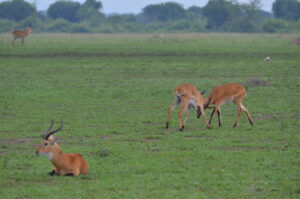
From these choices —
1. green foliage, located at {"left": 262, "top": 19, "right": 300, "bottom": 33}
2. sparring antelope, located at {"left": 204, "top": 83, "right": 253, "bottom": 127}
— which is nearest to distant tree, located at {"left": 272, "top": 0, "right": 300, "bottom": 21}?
green foliage, located at {"left": 262, "top": 19, "right": 300, "bottom": 33}

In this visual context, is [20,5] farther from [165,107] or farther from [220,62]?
[165,107]

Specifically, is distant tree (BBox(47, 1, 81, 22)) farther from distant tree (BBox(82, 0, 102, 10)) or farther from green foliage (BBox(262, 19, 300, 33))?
green foliage (BBox(262, 19, 300, 33))

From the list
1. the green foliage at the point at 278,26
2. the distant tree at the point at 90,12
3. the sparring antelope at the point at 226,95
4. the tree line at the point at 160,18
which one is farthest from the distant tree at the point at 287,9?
the sparring antelope at the point at 226,95

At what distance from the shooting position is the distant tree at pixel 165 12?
10425cm

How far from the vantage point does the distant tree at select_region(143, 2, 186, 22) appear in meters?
104

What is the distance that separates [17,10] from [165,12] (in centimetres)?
2727

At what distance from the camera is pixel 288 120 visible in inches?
528

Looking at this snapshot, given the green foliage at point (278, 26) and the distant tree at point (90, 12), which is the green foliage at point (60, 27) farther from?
the green foliage at point (278, 26)

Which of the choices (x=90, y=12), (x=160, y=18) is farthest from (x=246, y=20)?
(x=160, y=18)

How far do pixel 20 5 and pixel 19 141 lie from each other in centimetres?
7776

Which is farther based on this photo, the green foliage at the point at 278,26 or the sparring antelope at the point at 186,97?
the green foliage at the point at 278,26

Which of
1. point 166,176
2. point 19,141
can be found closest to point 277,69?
point 19,141

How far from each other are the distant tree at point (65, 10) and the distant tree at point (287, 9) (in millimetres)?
30106

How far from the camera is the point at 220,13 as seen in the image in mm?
80625
